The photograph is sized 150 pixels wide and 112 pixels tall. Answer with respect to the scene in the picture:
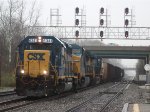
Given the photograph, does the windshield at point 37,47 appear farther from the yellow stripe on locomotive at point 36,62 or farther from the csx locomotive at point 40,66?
the yellow stripe on locomotive at point 36,62

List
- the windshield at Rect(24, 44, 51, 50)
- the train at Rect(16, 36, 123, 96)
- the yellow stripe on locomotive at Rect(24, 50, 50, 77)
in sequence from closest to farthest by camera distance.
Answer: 1. the train at Rect(16, 36, 123, 96)
2. the yellow stripe on locomotive at Rect(24, 50, 50, 77)
3. the windshield at Rect(24, 44, 51, 50)

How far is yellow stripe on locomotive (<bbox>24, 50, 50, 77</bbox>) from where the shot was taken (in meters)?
21.6

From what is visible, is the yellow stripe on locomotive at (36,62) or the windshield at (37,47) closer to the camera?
the yellow stripe on locomotive at (36,62)

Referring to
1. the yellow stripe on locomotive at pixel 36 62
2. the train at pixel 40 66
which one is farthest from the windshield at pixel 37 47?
the yellow stripe on locomotive at pixel 36 62

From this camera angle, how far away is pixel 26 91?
826 inches

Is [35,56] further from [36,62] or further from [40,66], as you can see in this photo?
[40,66]

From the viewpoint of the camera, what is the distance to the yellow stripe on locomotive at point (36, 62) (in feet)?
70.9

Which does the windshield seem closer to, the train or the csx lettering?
the train

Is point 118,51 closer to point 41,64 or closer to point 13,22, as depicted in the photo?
point 13,22

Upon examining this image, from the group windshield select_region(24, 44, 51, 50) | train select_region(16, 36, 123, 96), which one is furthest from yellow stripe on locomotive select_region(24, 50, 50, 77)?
windshield select_region(24, 44, 51, 50)

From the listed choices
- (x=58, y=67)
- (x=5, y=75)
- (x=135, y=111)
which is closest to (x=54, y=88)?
(x=58, y=67)

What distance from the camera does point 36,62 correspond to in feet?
71.9

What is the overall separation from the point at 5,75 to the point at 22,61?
25739 millimetres

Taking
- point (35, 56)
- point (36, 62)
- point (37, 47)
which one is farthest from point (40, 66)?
point (37, 47)
